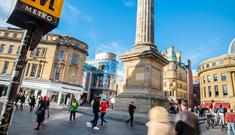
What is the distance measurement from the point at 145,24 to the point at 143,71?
14.0ft

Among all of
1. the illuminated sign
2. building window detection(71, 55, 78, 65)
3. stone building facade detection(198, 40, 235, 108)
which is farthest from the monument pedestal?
stone building facade detection(198, 40, 235, 108)

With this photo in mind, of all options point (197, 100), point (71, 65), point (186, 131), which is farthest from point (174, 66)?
point (186, 131)

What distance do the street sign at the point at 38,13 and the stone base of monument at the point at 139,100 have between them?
312 inches

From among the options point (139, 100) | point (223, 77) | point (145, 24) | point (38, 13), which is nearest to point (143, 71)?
point (139, 100)

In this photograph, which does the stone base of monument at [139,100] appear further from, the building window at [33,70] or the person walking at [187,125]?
the building window at [33,70]

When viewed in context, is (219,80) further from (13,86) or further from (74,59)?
(13,86)

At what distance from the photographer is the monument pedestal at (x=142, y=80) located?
10.1m

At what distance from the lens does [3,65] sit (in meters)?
31.1

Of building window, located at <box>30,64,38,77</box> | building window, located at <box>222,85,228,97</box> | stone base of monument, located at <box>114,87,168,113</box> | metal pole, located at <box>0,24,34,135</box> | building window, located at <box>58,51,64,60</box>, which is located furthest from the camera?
building window, located at <box>222,85,228,97</box>

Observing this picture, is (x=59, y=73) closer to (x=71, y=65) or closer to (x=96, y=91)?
(x=71, y=65)

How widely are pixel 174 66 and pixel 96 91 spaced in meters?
28.5

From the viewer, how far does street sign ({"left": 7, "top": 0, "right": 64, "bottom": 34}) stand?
106 inches

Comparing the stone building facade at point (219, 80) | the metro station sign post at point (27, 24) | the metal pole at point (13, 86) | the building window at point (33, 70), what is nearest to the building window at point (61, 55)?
the building window at point (33, 70)

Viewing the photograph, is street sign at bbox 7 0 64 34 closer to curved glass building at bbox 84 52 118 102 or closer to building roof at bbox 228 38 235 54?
curved glass building at bbox 84 52 118 102
